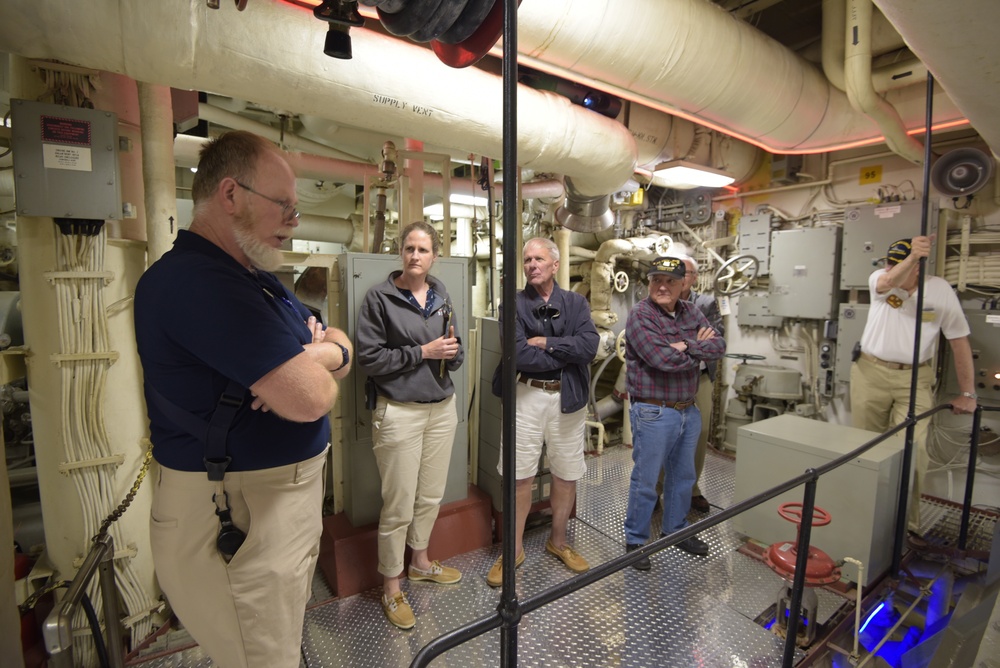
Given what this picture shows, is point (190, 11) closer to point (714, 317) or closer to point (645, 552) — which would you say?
point (645, 552)

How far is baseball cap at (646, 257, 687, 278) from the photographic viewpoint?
279 cm

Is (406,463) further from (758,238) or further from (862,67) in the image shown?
(758,238)

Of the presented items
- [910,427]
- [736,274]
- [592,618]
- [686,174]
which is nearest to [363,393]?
[592,618]

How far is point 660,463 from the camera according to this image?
2.83 m

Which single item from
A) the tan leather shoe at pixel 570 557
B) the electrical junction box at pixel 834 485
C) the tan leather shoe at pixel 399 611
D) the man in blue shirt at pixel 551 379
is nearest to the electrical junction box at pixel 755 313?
the electrical junction box at pixel 834 485

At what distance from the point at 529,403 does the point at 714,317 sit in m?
1.71

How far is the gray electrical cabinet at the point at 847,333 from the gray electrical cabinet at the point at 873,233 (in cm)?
21

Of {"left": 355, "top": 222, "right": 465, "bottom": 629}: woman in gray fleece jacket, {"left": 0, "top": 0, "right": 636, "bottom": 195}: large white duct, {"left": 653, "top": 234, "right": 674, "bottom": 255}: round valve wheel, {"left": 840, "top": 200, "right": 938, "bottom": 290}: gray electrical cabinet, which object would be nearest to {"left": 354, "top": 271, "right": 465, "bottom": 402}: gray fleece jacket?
{"left": 355, "top": 222, "right": 465, "bottom": 629}: woman in gray fleece jacket

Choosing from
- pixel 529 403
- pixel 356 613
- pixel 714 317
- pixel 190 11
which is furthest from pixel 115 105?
pixel 714 317

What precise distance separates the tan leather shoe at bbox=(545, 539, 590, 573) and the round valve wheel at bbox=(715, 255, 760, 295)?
3271 mm

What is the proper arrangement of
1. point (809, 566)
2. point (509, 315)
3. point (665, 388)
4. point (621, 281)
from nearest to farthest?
point (509, 315)
point (809, 566)
point (665, 388)
point (621, 281)

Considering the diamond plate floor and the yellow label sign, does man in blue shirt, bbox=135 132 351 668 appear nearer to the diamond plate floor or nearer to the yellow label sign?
the diamond plate floor

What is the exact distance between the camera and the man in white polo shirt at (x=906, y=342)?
3092 millimetres

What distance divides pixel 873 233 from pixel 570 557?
3617mm
